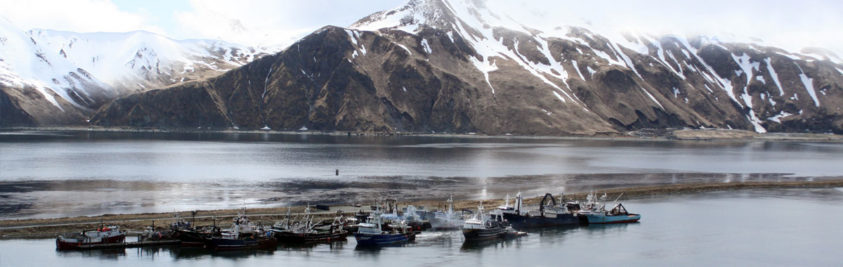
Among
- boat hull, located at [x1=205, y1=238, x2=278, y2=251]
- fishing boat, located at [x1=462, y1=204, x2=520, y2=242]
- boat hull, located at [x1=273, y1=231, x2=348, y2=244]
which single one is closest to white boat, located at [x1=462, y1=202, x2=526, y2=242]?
fishing boat, located at [x1=462, y1=204, x2=520, y2=242]

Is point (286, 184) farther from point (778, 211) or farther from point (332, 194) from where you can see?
point (778, 211)

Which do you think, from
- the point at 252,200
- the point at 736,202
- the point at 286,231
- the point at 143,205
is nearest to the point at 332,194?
the point at 252,200

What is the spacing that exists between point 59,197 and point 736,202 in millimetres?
82421

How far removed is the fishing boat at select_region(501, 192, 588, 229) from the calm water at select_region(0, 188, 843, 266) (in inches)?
76.3

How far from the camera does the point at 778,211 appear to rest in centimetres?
8919

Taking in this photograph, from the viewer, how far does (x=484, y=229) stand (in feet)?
224

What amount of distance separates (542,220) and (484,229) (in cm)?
1056

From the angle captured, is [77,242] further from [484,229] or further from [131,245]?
[484,229]

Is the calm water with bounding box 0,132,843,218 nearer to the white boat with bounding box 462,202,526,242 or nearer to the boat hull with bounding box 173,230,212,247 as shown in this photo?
the boat hull with bounding box 173,230,212,247

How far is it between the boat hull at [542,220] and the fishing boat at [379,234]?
41.1 feet

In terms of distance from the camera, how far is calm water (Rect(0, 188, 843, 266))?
190 feet

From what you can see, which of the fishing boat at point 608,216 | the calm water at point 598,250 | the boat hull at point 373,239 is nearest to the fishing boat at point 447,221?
the calm water at point 598,250

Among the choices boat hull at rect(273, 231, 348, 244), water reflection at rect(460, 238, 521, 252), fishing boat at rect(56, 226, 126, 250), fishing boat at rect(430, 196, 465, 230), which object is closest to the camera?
fishing boat at rect(56, 226, 126, 250)

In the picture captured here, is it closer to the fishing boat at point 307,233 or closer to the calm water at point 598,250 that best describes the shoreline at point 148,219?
the calm water at point 598,250
